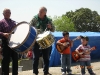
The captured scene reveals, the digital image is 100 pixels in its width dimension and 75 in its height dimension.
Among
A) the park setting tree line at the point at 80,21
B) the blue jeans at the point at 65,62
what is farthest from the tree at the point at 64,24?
the blue jeans at the point at 65,62

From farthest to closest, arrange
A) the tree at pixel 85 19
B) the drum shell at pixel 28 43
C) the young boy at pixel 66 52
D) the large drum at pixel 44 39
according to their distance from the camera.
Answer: the tree at pixel 85 19
the young boy at pixel 66 52
the large drum at pixel 44 39
the drum shell at pixel 28 43

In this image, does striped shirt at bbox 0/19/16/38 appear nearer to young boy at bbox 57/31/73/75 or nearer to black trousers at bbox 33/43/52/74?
black trousers at bbox 33/43/52/74

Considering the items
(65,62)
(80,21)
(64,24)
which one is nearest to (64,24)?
(64,24)

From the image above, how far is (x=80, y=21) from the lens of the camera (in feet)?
176

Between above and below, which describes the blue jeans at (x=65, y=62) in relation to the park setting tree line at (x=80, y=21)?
below

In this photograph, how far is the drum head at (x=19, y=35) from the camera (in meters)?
4.66

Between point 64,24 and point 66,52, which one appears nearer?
point 66,52

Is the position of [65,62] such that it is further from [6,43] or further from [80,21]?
[80,21]

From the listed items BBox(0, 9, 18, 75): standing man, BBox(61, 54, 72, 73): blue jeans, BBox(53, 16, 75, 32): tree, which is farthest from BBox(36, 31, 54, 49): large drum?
BBox(53, 16, 75, 32): tree

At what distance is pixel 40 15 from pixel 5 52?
1437 millimetres

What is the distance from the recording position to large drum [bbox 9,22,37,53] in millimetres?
4559

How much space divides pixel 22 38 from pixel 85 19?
1955 inches

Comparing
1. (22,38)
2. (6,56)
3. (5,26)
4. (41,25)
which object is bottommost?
(6,56)

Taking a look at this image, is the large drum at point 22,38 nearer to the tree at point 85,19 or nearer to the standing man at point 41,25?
the standing man at point 41,25
